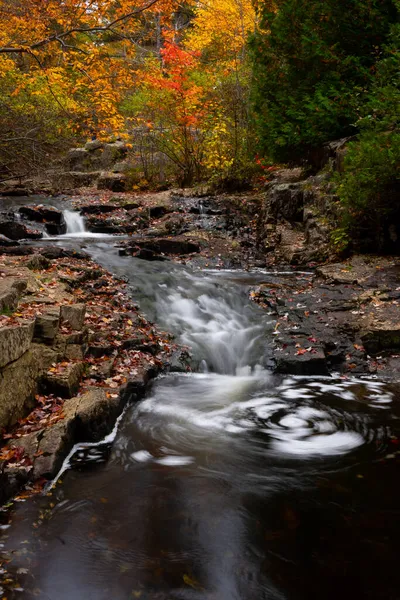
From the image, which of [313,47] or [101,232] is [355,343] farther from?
[101,232]

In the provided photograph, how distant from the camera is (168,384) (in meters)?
6.54

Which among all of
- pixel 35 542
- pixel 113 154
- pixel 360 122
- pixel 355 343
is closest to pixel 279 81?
pixel 360 122

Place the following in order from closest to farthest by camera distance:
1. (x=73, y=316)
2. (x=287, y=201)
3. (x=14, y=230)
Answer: (x=73, y=316)
(x=14, y=230)
(x=287, y=201)

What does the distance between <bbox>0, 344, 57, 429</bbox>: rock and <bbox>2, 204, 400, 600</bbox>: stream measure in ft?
2.49

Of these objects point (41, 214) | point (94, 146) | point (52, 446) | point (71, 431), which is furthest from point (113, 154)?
point (52, 446)

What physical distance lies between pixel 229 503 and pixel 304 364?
131 inches

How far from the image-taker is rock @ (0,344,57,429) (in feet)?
14.2

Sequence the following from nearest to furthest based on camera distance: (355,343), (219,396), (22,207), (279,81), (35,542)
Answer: (35,542) → (219,396) → (355,343) → (279,81) → (22,207)

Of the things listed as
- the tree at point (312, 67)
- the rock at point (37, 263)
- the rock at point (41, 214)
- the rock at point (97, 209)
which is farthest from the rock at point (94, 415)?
the rock at point (97, 209)

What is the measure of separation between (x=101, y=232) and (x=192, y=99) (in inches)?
252

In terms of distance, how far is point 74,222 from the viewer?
14.7 meters

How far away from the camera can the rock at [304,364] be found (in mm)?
6731

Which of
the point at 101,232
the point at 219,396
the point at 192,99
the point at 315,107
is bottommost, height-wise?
the point at 219,396

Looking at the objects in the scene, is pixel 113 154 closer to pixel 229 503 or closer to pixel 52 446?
pixel 52 446
